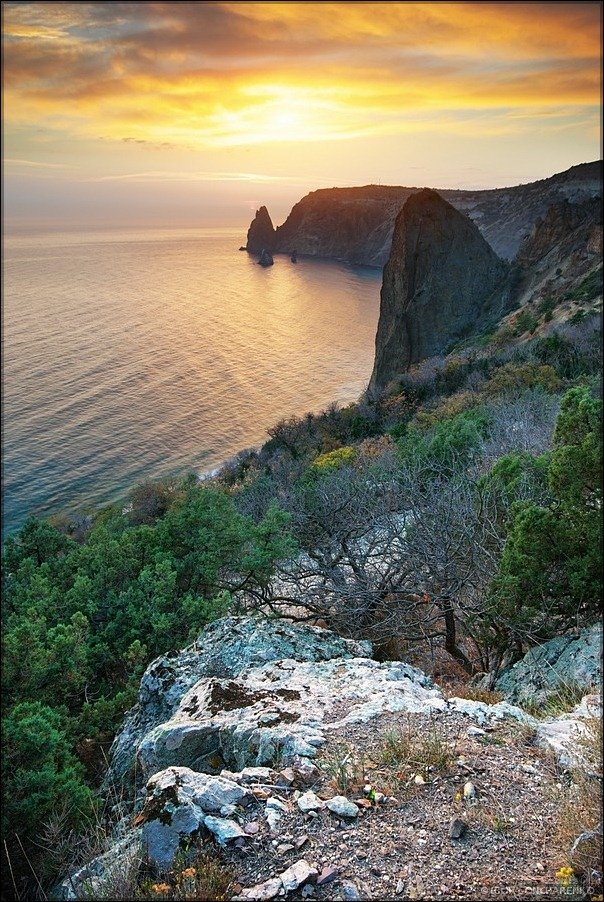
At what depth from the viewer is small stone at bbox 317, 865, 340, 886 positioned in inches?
135

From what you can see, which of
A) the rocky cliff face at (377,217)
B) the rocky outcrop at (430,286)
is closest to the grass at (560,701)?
the rocky cliff face at (377,217)

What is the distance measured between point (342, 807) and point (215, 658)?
340cm

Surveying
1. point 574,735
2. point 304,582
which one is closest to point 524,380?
point 304,582

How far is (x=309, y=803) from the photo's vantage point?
398cm

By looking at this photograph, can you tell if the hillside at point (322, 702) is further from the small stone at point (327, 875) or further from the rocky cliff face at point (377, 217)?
the rocky cliff face at point (377, 217)

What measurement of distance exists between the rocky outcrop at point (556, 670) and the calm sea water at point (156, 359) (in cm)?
2852

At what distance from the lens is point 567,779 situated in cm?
408

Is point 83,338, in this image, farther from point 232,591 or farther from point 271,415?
point 232,591

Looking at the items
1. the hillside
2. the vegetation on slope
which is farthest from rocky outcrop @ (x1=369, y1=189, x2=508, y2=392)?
the hillside

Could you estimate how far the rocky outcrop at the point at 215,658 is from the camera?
21.1 ft

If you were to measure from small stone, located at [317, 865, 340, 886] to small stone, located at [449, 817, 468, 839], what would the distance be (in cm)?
72

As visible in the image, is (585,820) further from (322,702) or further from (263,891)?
(322,702)

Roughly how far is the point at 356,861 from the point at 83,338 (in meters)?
59.5

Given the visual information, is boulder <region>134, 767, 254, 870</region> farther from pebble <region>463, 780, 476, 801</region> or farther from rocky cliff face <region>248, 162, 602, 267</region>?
rocky cliff face <region>248, 162, 602, 267</region>
